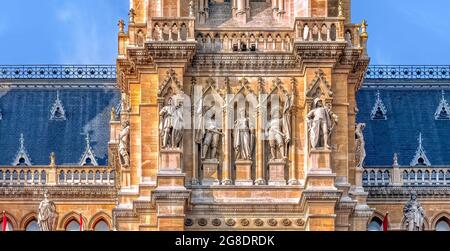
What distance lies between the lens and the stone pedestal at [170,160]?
7212 centimetres

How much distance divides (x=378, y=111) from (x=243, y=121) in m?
17.9

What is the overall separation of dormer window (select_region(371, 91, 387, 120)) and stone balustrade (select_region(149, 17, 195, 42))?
1780cm

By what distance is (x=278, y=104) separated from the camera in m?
73.3

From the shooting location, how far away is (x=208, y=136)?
240 feet

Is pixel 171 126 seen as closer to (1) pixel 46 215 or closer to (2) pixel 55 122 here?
(1) pixel 46 215

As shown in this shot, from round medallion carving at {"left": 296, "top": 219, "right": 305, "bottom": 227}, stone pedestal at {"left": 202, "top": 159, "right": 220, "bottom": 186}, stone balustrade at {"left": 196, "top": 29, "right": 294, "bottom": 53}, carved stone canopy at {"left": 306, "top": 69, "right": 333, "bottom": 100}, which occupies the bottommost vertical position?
round medallion carving at {"left": 296, "top": 219, "right": 305, "bottom": 227}

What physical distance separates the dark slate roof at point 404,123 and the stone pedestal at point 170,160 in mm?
14992

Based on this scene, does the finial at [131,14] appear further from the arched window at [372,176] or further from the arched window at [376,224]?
the arched window at [376,224]

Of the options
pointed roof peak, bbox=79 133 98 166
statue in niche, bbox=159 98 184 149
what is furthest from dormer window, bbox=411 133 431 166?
statue in niche, bbox=159 98 184 149

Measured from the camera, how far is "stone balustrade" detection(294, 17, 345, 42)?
73188 millimetres

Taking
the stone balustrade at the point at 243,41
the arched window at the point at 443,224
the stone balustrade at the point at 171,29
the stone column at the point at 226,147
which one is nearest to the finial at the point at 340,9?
the stone balustrade at the point at 243,41

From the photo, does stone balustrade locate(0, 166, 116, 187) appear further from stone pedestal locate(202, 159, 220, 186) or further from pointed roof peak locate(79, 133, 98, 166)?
stone pedestal locate(202, 159, 220, 186)

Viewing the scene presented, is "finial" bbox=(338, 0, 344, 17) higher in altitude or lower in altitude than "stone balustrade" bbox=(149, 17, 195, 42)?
higher
